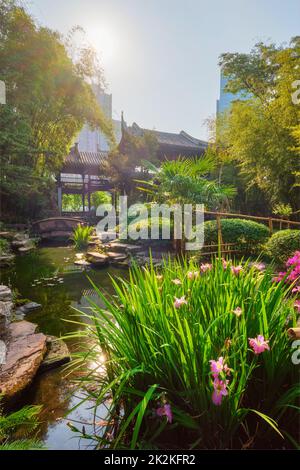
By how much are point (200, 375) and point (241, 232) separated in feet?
18.2

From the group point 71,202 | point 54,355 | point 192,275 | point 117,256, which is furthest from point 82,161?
point 192,275

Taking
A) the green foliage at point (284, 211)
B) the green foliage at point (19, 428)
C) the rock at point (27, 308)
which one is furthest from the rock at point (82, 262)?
the green foliage at point (284, 211)

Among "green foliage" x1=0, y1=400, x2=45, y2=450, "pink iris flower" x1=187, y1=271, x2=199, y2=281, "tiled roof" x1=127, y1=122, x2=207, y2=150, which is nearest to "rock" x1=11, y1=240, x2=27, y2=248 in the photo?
"green foliage" x1=0, y1=400, x2=45, y2=450

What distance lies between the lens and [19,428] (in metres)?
1.56

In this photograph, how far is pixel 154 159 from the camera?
14156 mm

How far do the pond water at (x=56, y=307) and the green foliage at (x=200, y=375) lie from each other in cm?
29

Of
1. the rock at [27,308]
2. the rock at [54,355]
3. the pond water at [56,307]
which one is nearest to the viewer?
the pond water at [56,307]

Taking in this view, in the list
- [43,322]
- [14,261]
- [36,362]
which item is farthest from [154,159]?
[36,362]

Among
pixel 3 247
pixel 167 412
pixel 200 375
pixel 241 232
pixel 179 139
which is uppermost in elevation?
pixel 179 139

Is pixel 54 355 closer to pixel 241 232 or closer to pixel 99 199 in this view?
pixel 241 232

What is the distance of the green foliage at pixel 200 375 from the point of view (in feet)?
3.55

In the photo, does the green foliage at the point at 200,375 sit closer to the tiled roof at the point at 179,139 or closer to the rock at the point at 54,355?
the rock at the point at 54,355
